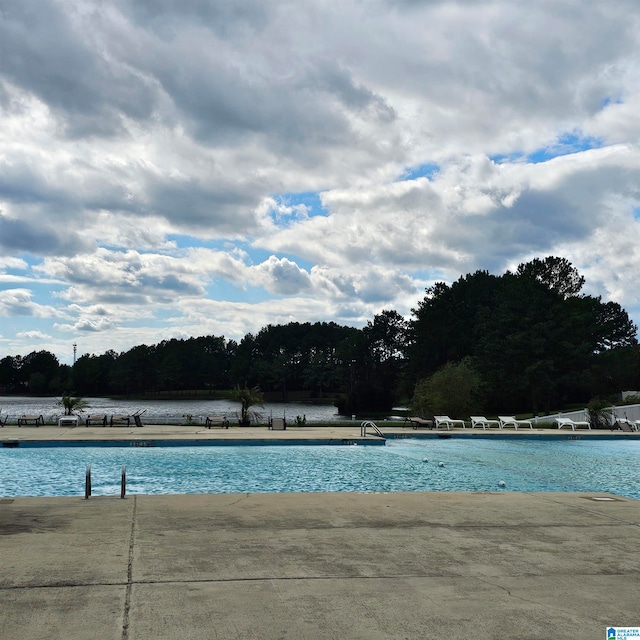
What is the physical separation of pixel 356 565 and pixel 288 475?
9538 mm

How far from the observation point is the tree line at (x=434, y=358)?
5375 cm

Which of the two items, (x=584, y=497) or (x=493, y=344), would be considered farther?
(x=493, y=344)

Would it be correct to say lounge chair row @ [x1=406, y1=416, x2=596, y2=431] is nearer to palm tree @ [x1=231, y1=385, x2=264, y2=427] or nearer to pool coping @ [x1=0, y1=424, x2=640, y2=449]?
pool coping @ [x1=0, y1=424, x2=640, y2=449]

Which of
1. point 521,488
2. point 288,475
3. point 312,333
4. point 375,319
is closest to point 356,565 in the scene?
point 521,488

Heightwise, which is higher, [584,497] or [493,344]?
[493,344]

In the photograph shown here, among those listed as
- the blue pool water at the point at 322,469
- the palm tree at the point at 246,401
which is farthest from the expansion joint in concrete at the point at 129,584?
the palm tree at the point at 246,401

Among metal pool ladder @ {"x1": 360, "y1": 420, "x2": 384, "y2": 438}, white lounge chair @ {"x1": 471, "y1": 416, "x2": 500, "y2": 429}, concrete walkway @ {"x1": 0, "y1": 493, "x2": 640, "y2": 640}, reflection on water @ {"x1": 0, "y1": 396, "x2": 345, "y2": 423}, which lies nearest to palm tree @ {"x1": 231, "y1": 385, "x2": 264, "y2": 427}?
reflection on water @ {"x1": 0, "y1": 396, "x2": 345, "y2": 423}

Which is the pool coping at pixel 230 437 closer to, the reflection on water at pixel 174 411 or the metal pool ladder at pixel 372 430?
the metal pool ladder at pixel 372 430

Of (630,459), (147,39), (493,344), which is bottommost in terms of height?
(630,459)

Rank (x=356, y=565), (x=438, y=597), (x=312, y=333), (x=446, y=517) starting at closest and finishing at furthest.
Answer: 1. (x=438, y=597)
2. (x=356, y=565)
3. (x=446, y=517)
4. (x=312, y=333)

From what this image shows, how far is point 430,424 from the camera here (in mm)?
27969

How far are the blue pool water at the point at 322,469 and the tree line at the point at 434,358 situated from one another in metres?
15.5

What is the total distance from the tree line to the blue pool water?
15538 mm

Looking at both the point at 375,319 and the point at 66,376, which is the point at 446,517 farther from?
the point at 66,376
